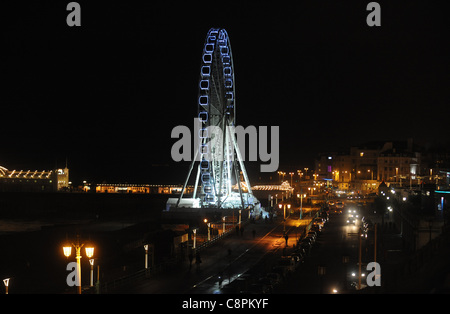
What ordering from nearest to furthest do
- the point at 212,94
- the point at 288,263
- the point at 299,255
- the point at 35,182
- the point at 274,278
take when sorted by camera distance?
the point at 274,278
the point at 288,263
the point at 299,255
the point at 212,94
the point at 35,182

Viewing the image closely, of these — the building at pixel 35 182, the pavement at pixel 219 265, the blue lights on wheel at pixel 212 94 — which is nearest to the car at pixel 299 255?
the pavement at pixel 219 265

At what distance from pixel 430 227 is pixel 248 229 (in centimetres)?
1723

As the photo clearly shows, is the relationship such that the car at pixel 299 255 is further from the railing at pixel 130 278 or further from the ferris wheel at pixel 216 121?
the ferris wheel at pixel 216 121

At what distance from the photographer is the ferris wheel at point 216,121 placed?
46531mm

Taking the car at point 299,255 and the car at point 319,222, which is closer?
the car at point 299,255

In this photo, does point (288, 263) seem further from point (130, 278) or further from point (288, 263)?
point (130, 278)

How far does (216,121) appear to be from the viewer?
50031 mm

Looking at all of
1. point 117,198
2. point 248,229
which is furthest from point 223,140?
point 117,198

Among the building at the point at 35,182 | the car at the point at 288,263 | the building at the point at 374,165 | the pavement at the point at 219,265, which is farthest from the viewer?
the building at the point at 35,182

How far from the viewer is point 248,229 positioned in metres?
39.3

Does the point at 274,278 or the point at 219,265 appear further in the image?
the point at 219,265

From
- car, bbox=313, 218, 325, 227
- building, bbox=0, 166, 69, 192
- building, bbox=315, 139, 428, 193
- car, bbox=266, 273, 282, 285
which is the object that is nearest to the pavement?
car, bbox=313, 218, 325, 227

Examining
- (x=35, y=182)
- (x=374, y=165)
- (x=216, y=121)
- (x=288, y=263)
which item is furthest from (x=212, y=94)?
(x=35, y=182)
